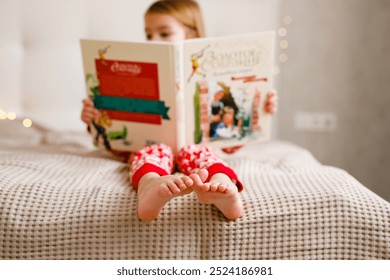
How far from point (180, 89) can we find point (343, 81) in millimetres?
883

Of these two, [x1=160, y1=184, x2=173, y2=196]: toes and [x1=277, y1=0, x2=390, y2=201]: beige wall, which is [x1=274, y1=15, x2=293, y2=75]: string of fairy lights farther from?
[x1=160, y1=184, x2=173, y2=196]: toes

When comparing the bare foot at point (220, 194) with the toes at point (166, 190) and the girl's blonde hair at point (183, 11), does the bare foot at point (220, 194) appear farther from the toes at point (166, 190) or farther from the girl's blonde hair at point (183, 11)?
the girl's blonde hair at point (183, 11)

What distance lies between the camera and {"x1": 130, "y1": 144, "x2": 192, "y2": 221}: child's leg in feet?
2.89

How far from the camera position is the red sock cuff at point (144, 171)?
1.03 metres

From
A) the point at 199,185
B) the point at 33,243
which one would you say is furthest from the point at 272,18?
the point at 33,243

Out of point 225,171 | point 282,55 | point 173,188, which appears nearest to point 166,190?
point 173,188

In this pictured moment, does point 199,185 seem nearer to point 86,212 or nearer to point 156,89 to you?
point 86,212

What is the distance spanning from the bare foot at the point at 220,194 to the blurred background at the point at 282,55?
3.25 ft

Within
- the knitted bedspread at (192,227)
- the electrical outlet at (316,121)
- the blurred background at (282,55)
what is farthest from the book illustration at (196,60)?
the electrical outlet at (316,121)

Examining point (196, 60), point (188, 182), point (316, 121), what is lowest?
point (316, 121)

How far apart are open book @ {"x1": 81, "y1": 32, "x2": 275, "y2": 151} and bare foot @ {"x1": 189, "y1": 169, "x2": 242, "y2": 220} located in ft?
1.04

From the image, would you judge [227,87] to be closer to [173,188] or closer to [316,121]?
[173,188]

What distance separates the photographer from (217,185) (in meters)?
0.87

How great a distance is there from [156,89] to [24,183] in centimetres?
37
